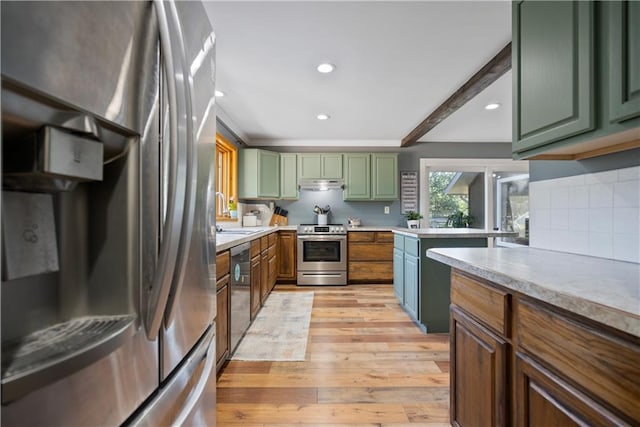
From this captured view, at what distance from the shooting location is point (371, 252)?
4562 millimetres

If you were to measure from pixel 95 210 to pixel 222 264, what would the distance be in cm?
135

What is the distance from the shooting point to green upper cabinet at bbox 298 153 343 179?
4.98 meters

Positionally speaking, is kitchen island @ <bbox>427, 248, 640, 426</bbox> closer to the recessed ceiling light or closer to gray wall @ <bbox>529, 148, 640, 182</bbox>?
gray wall @ <bbox>529, 148, 640, 182</bbox>

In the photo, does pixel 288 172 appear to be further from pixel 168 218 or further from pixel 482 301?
pixel 168 218

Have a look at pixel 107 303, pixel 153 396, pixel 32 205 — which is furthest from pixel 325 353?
pixel 32 205

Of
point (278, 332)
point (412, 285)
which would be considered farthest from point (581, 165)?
point (278, 332)

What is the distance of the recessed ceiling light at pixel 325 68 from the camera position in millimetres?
2512

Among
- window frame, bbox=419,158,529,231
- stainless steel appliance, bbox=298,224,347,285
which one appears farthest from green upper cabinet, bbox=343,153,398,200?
stainless steel appliance, bbox=298,224,347,285

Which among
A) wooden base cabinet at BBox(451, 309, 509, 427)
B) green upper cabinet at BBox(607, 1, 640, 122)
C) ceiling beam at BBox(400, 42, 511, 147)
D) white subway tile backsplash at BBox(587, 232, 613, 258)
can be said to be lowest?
wooden base cabinet at BBox(451, 309, 509, 427)

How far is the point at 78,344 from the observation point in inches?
20.5

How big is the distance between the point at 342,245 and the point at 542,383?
3706mm

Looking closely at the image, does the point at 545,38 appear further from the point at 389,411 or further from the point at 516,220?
the point at 516,220

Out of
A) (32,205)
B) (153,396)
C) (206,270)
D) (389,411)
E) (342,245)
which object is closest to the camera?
(32,205)

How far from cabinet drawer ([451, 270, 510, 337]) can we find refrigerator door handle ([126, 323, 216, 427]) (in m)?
1.00
